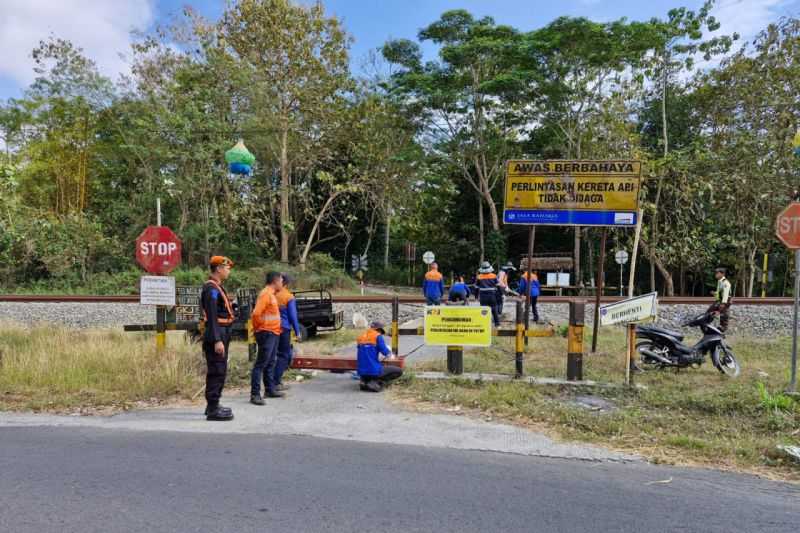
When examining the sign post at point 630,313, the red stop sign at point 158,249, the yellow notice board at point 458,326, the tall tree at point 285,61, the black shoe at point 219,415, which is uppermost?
the tall tree at point 285,61

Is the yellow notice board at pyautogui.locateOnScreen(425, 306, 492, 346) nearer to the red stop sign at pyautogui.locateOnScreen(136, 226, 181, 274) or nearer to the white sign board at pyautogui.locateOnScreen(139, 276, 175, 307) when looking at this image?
the white sign board at pyautogui.locateOnScreen(139, 276, 175, 307)

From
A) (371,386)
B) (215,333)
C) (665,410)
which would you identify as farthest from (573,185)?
(215,333)

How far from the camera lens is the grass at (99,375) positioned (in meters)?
7.00

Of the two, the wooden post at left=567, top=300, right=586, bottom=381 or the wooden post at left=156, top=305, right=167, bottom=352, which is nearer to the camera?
the wooden post at left=567, top=300, right=586, bottom=381

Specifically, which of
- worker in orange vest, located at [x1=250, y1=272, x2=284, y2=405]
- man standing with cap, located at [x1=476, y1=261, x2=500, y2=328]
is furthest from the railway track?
worker in orange vest, located at [x1=250, y1=272, x2=284, y2=405]

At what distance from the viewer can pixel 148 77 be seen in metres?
27.2

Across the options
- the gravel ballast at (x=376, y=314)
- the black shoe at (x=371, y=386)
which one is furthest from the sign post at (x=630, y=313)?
the gravel ballast at (x=376, y=314)

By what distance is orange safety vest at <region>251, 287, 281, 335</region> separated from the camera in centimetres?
673

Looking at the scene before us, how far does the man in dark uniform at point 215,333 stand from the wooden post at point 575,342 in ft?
15.3

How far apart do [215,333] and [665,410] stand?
5410mm

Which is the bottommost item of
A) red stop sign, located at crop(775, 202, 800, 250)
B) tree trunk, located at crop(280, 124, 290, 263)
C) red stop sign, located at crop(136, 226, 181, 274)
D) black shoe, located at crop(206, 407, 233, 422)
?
black shoe, located at crop(206, 407, 233, 422)

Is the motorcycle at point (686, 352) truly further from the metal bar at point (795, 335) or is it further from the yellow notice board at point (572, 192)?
the yellow notice board at point (572, 192)

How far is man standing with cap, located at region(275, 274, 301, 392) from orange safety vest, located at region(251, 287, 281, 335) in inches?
19.2

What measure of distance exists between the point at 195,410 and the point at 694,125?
31597 millimetres
